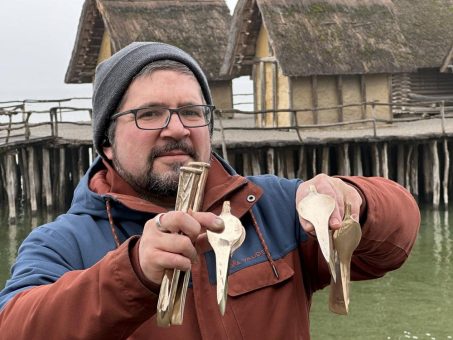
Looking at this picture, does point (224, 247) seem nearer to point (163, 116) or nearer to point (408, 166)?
point (163, 116)

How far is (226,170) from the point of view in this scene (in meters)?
2.33

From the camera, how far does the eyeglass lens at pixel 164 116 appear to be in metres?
2.13

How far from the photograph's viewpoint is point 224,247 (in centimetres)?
147

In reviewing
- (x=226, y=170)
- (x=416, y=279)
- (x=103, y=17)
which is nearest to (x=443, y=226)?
(x=416, y=279)

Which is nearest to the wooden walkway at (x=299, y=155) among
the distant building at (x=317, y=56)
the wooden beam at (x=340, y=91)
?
the wooden beam at (x=340, y=91)

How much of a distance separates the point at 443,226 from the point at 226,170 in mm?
15954

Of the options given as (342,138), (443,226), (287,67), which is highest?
(287,67)

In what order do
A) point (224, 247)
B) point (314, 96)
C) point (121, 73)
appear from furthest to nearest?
point (314, 96), point (121, 73), point (224, 247)

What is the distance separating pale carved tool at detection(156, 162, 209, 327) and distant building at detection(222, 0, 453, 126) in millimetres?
19198

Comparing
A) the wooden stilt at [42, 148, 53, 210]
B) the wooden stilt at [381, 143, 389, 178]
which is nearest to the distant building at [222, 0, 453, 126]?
the wooden stilt at [381, 143, 389, 178]

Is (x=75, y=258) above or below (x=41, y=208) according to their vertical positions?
above

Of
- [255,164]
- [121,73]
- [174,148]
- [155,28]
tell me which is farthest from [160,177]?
[155,28]

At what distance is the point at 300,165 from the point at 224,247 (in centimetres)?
1929

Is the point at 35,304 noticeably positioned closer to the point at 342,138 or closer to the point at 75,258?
the point at 75,258
